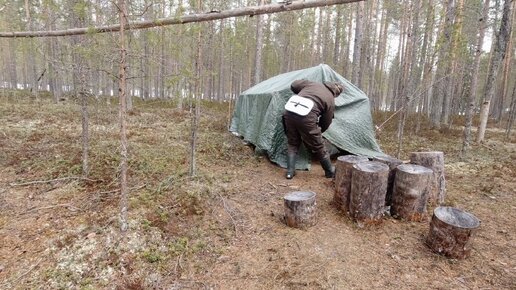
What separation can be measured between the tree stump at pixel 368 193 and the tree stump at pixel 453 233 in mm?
625

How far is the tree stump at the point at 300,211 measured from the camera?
3361 millimetres

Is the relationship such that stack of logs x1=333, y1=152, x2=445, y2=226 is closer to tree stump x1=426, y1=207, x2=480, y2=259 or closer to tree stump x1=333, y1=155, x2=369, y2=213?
tree stump x1=333, y1=155, x2=369, y2=213

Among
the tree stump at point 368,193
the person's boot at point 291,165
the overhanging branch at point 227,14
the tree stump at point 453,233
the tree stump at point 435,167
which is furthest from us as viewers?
the person's boot at point 291,165

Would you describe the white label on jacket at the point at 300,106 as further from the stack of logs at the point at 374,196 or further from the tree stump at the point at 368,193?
the tree stump at the point at 368,193

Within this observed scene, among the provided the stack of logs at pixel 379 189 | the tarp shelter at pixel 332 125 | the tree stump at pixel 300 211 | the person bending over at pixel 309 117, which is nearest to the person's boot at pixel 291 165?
the person bending over at pixel 309 117

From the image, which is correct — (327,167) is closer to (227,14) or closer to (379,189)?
(379,189)

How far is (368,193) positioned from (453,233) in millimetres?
911

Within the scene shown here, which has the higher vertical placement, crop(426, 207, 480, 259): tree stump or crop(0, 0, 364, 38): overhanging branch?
crop(0, 0, 364, 38): overhanging branch

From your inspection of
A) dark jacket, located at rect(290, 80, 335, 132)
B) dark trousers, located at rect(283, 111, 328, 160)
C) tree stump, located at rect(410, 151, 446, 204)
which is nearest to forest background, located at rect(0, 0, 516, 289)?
tree stump, located at rect(410, 151, 446, 204)

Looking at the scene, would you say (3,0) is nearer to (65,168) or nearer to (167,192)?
(65,168)

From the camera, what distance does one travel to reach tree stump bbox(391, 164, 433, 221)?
3426 mm

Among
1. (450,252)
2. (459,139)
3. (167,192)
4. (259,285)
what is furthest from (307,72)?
(459,139)

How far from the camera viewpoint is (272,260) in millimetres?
2828

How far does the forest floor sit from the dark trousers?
0.66 metres
